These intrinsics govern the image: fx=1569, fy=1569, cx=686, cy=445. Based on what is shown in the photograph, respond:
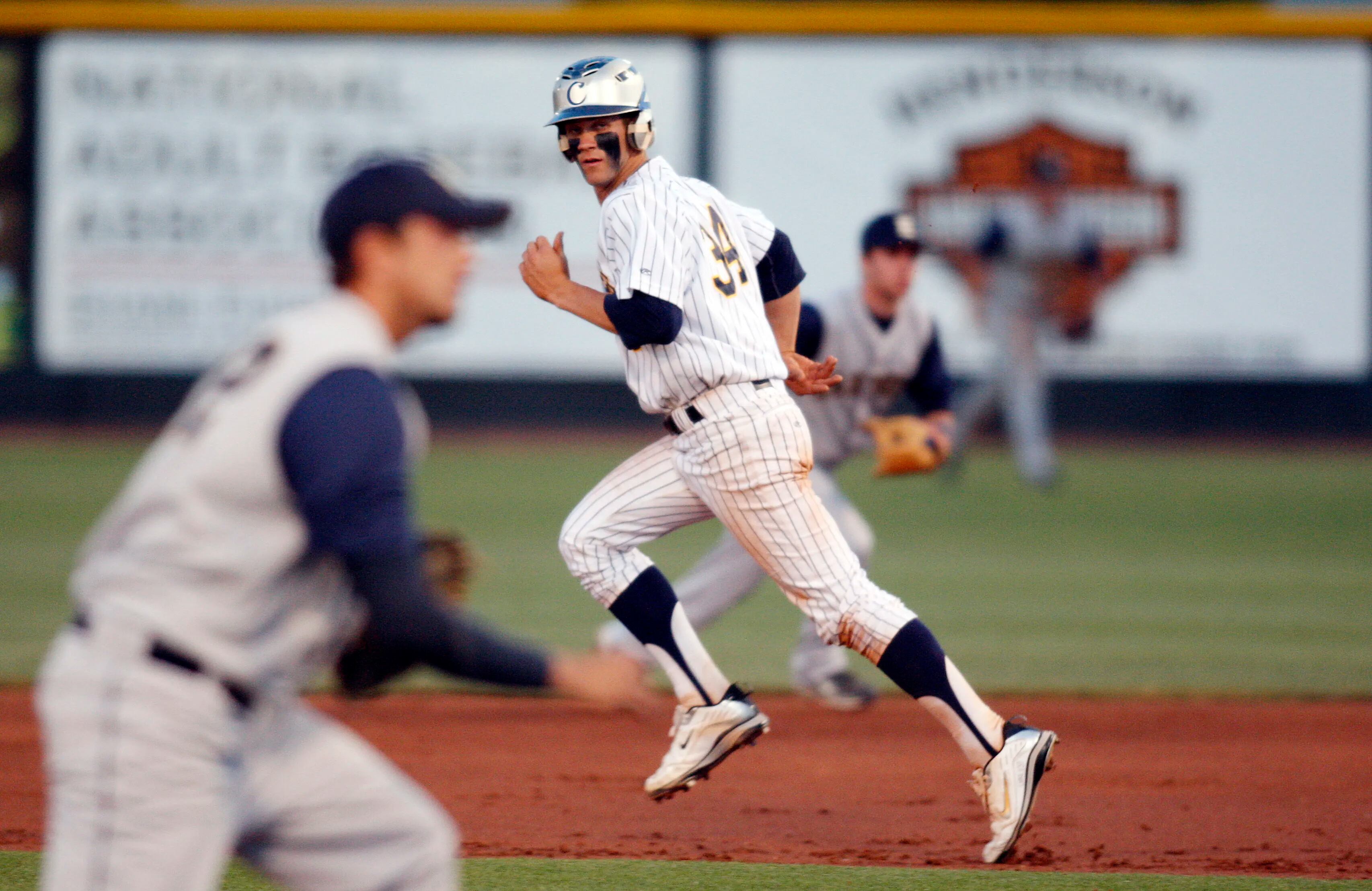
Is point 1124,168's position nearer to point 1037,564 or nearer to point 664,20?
point 664,20

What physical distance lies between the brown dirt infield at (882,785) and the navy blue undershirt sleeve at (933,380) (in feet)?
3.76

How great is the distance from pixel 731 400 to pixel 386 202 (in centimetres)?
180

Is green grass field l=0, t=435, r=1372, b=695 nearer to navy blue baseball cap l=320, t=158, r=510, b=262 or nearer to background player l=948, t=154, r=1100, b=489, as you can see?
background player l=948, t=154, r=1100, b=489

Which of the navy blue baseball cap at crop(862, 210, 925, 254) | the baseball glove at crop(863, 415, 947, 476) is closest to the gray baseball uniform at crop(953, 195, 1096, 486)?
the navy blue baseball cap at crop(862, 210, 925, 254)

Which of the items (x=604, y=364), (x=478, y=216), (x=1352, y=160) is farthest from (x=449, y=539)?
(x=1352, y=160)

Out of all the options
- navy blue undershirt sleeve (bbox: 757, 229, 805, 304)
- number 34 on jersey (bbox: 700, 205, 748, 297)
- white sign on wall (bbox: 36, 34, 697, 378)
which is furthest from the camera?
white sign on wall (bbox: 36, 34, 697, 378)

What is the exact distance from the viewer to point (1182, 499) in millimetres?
11688

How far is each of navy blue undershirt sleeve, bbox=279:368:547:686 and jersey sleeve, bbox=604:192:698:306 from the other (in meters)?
1.70

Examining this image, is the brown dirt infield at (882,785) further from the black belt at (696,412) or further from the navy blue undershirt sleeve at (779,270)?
the navy blue undershirt sleeve at (779,270)

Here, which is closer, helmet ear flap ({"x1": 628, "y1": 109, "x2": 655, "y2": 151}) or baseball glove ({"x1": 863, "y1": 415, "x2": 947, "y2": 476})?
helmet ear flap ({"x1": 628, "y1": 109, "x2": 655, "y2": 151})

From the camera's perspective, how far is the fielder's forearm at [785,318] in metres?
4.51

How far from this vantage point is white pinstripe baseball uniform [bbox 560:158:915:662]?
3885 millimetres

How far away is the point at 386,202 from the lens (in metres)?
2.26

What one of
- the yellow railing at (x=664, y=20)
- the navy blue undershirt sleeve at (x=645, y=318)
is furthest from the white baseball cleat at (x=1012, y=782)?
the yellow railing at (x=664, y=20)
